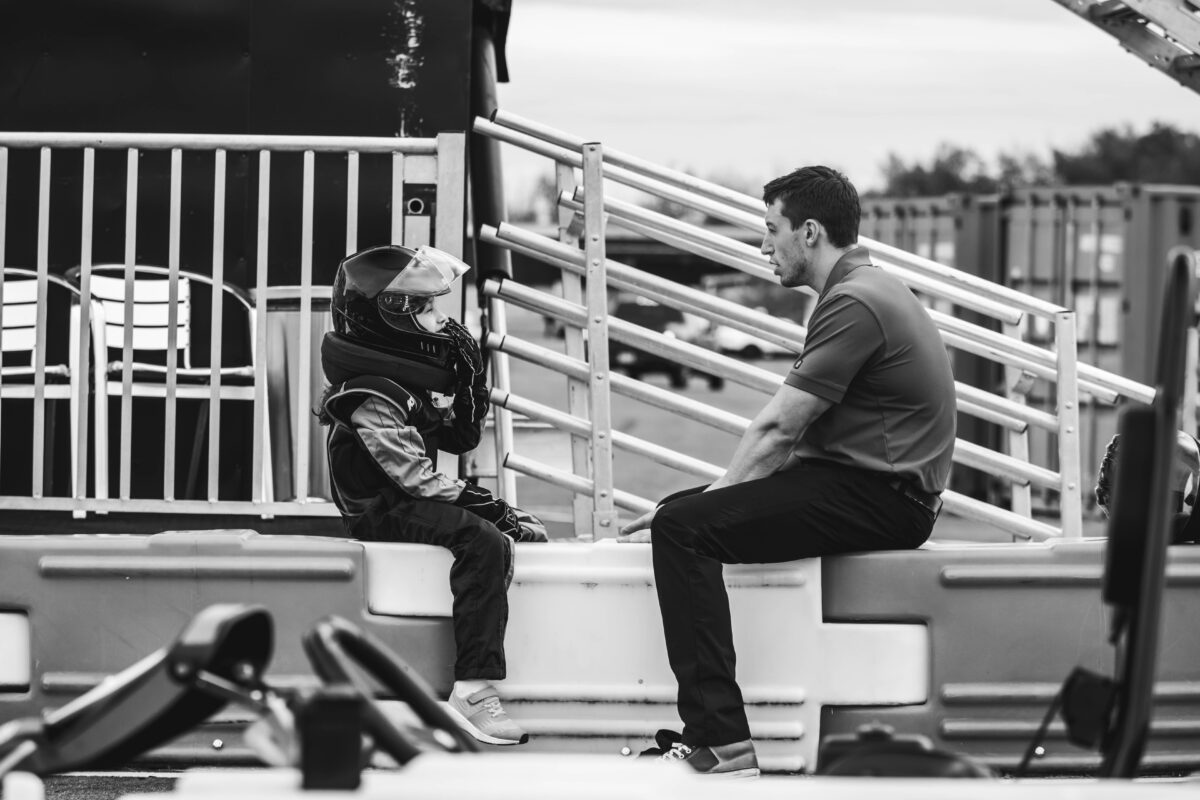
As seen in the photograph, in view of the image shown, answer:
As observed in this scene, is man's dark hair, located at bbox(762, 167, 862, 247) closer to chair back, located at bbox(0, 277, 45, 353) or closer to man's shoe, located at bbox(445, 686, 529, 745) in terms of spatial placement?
man's shoe, located at bbox(445, 686, 529, 745)

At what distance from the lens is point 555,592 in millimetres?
4887

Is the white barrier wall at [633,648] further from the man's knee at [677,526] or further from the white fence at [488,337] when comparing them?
the white fence at [488,337]

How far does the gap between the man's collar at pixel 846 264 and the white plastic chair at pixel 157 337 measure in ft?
7.21

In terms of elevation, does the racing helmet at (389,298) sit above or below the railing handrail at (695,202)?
below

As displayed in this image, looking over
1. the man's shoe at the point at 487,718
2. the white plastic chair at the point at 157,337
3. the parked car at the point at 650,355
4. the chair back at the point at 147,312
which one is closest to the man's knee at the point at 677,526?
the man's shoe at the point at 487,718

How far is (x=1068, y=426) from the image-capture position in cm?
568

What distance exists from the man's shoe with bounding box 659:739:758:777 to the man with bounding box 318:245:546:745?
0.53 metres

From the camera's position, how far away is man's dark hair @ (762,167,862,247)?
15.9ft

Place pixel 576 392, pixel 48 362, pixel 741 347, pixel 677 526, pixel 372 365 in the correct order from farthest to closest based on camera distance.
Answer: pixel 741 347 → pixel 576 392 → pixel 48 362 → pixel 372 365 → pixel 677 526

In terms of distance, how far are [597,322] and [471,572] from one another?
116cm

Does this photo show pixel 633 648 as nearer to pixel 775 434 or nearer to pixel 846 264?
pixel 775 434

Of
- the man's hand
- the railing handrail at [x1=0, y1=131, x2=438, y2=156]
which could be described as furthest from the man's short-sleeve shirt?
the railing handrail at [x1=0, y1=131, x2=438, y2=156]

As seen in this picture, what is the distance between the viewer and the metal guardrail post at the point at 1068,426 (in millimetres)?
5637

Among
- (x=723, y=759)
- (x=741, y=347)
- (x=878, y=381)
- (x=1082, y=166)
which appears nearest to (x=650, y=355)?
(x=741, y=347)
